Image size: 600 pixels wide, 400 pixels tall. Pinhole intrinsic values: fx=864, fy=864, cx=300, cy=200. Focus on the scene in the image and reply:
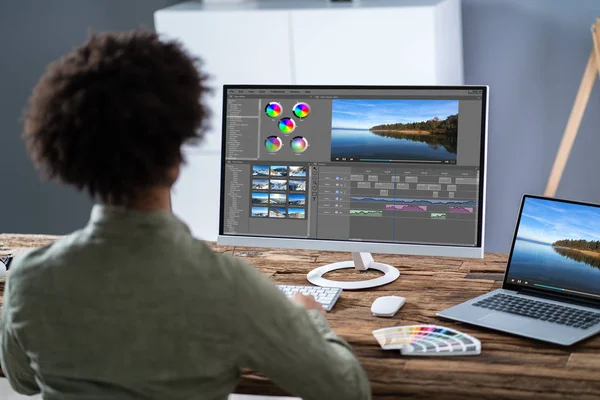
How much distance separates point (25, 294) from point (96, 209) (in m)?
0.17

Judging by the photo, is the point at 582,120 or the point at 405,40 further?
the point at 582,120

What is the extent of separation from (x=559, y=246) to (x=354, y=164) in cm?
52

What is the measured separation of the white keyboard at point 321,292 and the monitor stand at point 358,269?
0.20ft

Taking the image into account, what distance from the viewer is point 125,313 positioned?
129 cm

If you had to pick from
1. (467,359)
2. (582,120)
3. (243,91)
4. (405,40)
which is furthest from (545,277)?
(582,120)

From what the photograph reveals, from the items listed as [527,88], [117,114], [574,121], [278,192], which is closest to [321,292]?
[278,192]

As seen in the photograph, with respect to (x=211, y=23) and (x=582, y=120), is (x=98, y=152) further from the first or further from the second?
(x=582, y=120)

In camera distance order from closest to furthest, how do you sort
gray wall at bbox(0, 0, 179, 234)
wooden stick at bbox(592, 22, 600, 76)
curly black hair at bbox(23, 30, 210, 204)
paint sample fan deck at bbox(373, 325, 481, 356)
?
curly black hair at bbox(23, 30, 210, 204) < paint sample fan deck at bbox(373, 325, 481, 356) < wooden stick at bbox(592, 22, 600, 76) < gray wall at bbox(0, 0, 179, 234)

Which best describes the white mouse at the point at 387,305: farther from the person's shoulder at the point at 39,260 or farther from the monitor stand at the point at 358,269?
the person's shoulder at the point at 39,260

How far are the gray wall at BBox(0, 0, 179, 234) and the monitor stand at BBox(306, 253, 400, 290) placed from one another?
7.28ft

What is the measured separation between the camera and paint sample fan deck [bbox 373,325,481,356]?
1.66 meters

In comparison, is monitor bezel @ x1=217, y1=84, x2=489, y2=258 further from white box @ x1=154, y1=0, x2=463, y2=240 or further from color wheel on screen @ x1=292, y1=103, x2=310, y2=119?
white box @ x1=154, y1=0, x2=463, y2=240

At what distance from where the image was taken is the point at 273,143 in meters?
2.14

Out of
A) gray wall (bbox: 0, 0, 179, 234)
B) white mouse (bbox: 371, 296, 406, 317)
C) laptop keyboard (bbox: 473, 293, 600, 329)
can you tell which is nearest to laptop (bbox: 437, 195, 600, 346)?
laptop keyboard (bbox: 473, 293, 600, 329)
